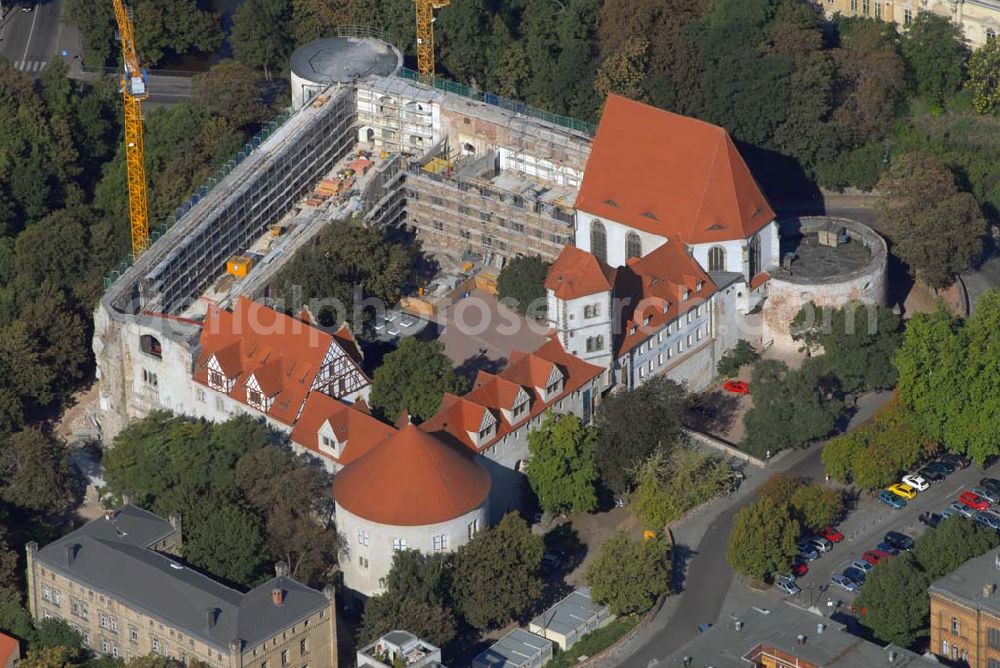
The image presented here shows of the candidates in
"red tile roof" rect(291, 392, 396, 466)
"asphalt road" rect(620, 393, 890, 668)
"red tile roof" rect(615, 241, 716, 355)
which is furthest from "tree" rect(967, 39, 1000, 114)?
"red tile roof" rect(291, 392, 396, 466)

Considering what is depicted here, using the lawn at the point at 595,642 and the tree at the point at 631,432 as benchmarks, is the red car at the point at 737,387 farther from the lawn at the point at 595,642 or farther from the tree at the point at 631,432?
the lawn at the point at 595,642

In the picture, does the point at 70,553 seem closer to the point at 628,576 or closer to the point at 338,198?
the point at 628,576

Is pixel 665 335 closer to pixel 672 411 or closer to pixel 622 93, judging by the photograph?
pixel 672 411

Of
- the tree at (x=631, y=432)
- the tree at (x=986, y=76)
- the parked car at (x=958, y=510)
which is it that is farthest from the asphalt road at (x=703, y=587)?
the tree at (x=986, y=76)

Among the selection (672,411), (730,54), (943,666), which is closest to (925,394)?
(672,411)

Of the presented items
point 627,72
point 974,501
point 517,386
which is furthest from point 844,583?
point 627,72

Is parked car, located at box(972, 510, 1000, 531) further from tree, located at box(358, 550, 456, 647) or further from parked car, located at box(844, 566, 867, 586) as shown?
tree, located at box(358, 550, 456, 647)

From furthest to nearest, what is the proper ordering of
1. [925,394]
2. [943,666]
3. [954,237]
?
[954,237], [925,394], [943,666]
